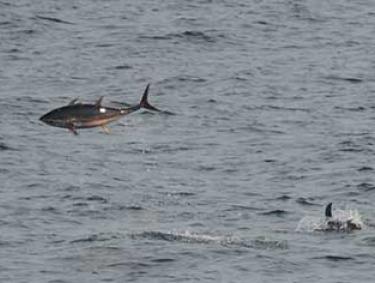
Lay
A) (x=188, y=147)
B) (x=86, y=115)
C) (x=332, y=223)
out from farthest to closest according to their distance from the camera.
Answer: (x=188, y=147), (x=332, y=223), (x=86, y=115)

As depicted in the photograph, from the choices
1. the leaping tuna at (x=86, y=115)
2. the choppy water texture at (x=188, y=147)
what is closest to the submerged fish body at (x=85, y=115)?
the leaping tuna at (x=86, y=115)

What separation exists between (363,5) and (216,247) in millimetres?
36433

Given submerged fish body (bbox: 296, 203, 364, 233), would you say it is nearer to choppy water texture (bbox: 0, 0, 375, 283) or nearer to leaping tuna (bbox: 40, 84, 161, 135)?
choppy water texture (bbox: 0, 0, 375, 283)

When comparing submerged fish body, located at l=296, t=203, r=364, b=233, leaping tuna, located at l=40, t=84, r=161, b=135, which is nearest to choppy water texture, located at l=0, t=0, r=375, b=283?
submerged fish body, located at l=296, t=203, r=364, b=233

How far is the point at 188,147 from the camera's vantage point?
136 ft

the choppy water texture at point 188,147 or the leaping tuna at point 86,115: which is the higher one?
the leaping tuna at point 86,115

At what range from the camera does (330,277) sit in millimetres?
30766

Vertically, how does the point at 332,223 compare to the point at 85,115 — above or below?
below

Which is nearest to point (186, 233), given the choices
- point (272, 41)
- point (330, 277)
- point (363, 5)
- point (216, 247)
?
point (216, 247)

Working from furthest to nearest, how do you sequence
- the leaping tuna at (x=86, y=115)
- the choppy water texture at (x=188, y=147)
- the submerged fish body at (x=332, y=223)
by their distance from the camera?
the submerged fish body at (x=332, y=223) < the choppy water texture at (x=188, y=147) < the leaping tuna at (x=86, y=115)

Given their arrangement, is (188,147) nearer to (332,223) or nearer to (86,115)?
(332,223)

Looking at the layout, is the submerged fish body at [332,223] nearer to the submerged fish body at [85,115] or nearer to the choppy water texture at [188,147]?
the choppy water texture at [188,147]

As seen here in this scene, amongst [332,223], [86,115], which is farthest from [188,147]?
[86,115]

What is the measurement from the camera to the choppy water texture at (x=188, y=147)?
105 ft
